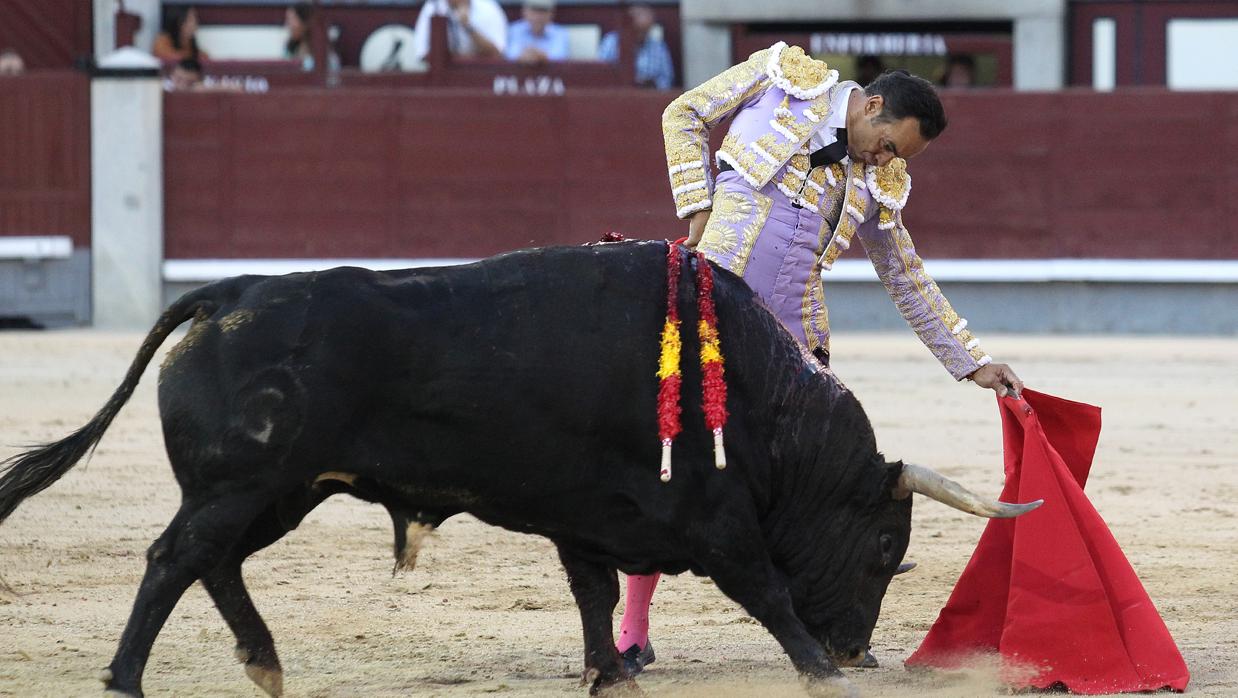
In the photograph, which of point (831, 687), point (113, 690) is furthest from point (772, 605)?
point (113, 690)

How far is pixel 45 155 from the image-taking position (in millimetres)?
10070

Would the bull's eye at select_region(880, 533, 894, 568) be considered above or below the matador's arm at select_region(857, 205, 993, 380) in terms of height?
below

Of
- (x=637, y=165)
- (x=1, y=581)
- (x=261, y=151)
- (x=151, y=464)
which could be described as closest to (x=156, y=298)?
(x=261, y=151)

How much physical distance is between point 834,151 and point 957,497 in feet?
2.05

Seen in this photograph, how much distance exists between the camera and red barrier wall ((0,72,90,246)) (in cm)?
1005

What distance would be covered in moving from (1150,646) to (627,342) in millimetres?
1029

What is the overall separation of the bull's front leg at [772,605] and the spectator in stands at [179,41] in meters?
8.40

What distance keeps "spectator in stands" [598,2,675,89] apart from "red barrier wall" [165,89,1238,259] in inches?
19.1

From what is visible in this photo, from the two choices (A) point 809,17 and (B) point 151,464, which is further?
(A) point 809,17

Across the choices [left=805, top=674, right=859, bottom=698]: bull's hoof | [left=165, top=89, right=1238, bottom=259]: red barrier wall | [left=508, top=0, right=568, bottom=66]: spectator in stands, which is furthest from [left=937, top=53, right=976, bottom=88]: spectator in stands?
[left=805, top=674, right=859, bottom=698]: bull's hoof

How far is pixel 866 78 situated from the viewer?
Answer: 423 inches

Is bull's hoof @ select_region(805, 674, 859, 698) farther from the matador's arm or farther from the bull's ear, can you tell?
the matador's arm

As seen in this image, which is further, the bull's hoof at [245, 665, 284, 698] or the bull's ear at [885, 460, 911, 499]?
the bull's ear at [885, 460, 911, 499]

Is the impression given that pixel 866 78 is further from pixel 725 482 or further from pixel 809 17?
pixel 725 482
